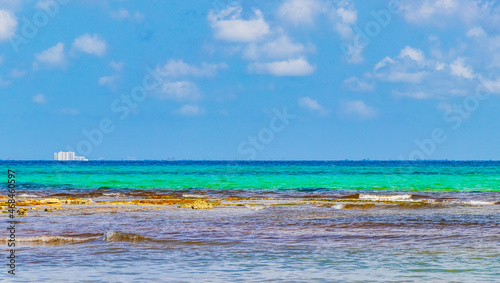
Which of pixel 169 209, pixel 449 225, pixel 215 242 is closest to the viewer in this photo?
pixel 215 242

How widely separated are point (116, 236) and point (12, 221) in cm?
677

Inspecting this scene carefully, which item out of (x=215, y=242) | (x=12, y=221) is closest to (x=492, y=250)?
(x=215, y=242)

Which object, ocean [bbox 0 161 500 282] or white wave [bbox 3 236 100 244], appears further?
white wave [bbox 3 236 100 244]

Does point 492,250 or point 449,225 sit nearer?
point 492,250

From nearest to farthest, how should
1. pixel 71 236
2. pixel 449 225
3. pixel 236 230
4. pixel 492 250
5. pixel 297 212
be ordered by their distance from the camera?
pixel 492 250 < pixel 71 236 < pixel 236 230 < pixel 449 225 < pixel 297 212

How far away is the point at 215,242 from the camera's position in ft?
61.3

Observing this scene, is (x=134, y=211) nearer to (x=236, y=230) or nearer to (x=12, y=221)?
(x=12, y=221)

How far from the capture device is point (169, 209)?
32250mm

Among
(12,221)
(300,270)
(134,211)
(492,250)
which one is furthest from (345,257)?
(134,211)

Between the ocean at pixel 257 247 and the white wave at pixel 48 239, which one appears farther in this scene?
the white wave at pixel 48 239

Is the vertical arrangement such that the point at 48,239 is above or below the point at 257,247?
above

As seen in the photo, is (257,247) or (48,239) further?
(48,239)

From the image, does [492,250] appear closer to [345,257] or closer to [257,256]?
[345,257]

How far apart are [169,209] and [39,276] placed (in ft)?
62.3
